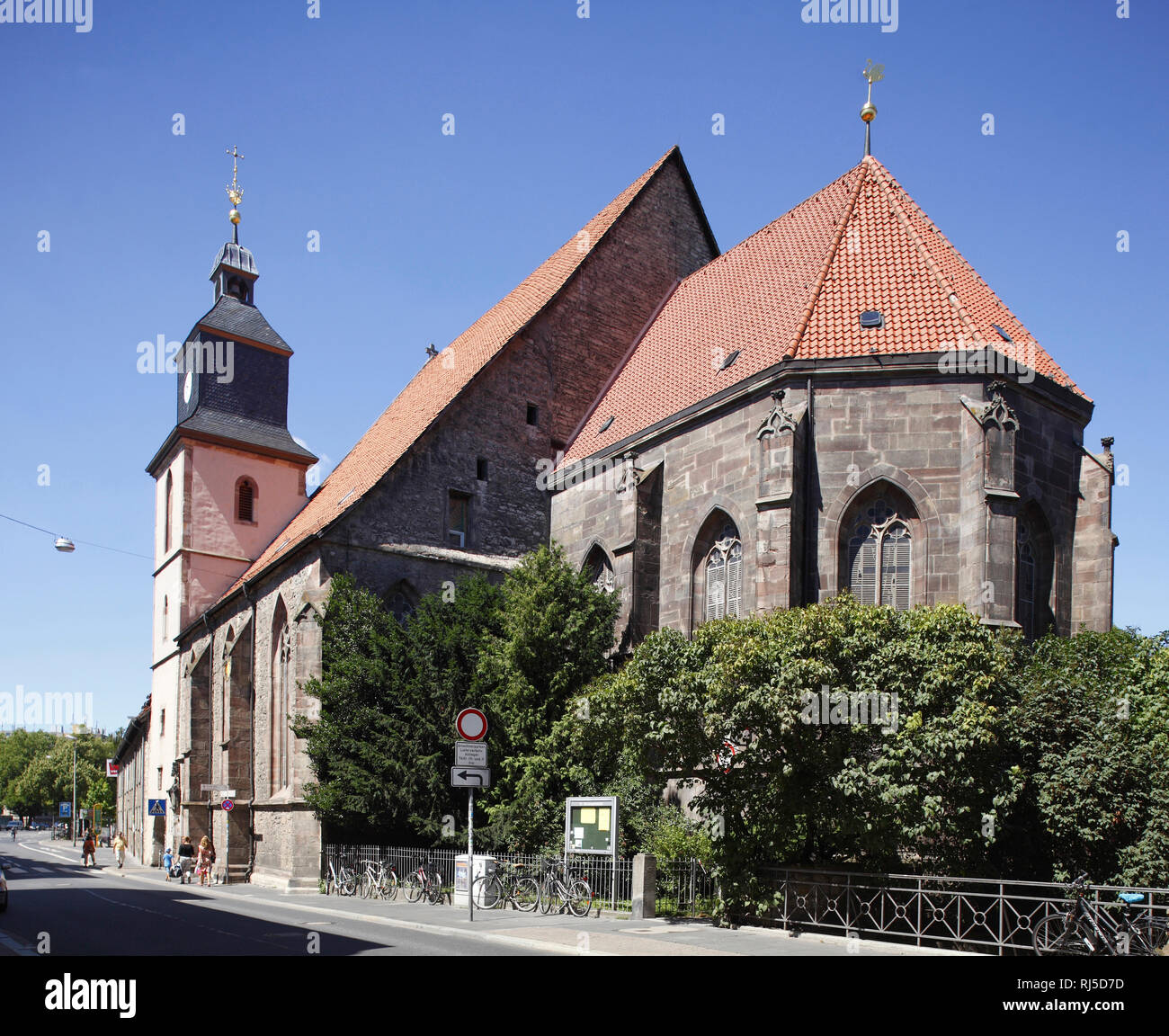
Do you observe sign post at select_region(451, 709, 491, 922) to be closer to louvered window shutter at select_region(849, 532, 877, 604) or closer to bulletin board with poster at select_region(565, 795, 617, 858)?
bulletin board with poster at select_region(565, 795, 617, 858)

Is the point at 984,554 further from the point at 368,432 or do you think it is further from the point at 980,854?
the point at 368,432

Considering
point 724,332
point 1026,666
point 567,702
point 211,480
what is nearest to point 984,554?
point 1026,666

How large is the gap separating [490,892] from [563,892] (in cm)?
197

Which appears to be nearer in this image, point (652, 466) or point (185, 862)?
point (652, 466)

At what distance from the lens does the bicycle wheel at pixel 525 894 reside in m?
18.2

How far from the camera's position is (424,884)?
20.5 meters

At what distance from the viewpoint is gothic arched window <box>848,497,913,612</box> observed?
19.9 m

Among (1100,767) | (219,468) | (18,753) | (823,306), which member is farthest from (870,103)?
(18,753)

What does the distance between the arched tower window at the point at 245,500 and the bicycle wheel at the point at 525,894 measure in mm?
26360

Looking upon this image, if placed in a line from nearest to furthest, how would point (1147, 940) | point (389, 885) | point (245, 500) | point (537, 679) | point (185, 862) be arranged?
point (1147, 940) → point (389, 885) → point (537, 679) → point (185, 862) → point (245, 500)

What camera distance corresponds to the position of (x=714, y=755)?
51.1 feet

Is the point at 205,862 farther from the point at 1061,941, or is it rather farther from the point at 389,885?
the point at 1061,941

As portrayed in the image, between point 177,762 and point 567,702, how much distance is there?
24286mm

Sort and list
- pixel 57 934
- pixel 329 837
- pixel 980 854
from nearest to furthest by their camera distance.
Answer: pixel 57 934 < pixel 980 854 < pixel 329 837
